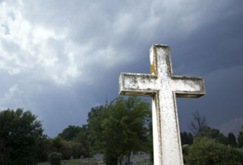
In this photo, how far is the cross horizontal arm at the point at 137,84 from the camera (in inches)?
220

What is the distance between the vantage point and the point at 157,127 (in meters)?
5.47

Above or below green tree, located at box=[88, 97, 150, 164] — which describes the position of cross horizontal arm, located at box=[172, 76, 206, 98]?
below

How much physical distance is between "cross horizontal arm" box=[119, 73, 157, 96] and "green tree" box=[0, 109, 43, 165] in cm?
3388

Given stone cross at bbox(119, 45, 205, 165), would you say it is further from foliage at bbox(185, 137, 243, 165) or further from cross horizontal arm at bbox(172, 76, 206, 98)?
foliage at bbox(185, 137, 243, 165)

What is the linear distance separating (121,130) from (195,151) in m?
14.4

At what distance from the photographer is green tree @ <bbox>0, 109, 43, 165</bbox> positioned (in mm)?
37178

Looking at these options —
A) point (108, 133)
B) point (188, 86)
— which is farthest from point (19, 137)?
point (188, 86)

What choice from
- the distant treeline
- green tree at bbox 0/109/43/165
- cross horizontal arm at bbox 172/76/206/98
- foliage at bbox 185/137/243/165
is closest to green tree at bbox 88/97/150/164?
the distant treeline

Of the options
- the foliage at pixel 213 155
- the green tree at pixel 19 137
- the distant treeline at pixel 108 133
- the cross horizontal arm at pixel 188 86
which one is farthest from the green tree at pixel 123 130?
the cross horizontal arm at pixel 188 86

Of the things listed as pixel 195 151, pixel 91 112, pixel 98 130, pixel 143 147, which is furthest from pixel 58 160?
pixel 91 112

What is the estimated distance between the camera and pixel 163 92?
18.9ft

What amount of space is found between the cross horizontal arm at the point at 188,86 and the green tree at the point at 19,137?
3396 centimetres

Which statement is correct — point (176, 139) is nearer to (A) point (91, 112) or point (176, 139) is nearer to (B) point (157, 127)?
(B) point (157, 127)

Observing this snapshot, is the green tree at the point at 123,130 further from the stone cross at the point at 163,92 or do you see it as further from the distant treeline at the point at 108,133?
the stone cross at the point at 163,92
